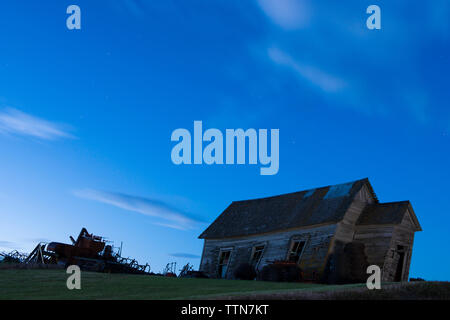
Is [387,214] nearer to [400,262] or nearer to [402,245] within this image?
[402,245]

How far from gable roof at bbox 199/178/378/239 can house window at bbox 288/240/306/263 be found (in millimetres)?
1216

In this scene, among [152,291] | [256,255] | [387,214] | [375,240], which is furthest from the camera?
[256,255]

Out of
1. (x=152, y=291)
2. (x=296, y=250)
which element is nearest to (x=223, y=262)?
(x=296, y=250)

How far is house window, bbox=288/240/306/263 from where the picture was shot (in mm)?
34906

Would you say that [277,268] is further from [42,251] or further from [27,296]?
[42,251]

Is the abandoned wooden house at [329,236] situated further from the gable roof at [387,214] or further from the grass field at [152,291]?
the grass field at [152,291]

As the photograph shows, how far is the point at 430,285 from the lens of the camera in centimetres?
1880

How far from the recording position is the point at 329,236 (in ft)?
109

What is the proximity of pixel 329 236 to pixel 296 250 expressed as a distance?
315 cm

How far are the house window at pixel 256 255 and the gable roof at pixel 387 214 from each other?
8013 millimetres

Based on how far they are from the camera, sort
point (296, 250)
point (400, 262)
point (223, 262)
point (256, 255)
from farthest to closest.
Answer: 1. point (223, 262)
2. point (256, 255)
3. point (296, 250)
4. point (400, 262)
